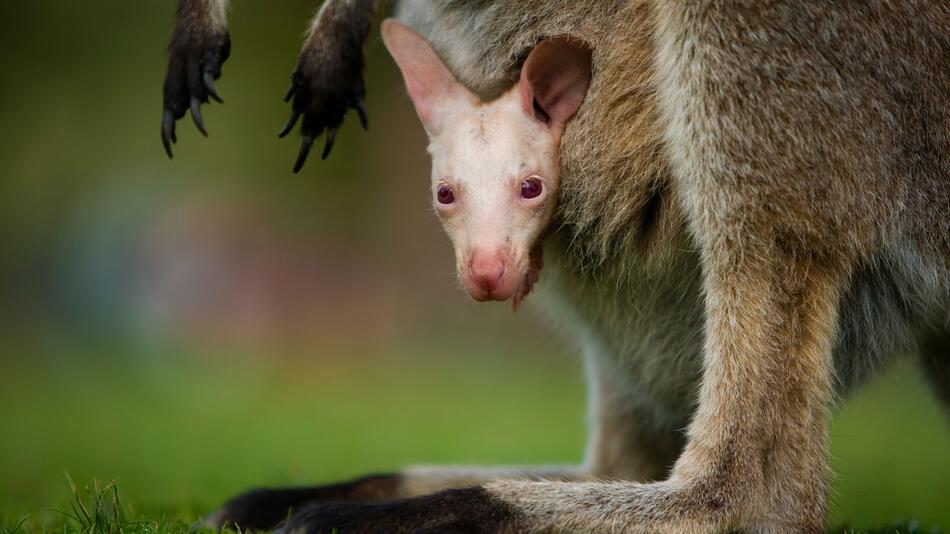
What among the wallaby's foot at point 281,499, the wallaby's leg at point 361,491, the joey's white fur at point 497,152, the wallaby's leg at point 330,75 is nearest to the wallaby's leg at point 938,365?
the wallaby's leg at point 361,491

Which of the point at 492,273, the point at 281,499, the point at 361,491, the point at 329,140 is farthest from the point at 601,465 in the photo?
Result: the point at 329,140

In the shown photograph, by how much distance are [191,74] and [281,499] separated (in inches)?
56.1

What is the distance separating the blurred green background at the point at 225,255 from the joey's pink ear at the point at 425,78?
6.78 m

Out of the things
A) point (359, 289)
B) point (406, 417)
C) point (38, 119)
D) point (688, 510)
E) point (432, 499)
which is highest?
point (432, 499)

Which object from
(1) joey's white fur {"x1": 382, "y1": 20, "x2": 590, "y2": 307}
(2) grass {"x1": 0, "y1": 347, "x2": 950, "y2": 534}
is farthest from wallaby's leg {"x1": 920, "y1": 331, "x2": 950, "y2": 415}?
(1) joey's white fur {"x1": 382, "y1": 20, "x2": 590, "y2": 307}

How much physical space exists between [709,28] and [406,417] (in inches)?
274

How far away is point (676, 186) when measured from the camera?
11.4ft

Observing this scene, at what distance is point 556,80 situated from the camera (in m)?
3.62

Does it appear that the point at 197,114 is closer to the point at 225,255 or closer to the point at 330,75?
the point at 330,75

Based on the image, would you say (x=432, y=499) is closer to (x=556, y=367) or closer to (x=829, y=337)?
(x=829, y=337)

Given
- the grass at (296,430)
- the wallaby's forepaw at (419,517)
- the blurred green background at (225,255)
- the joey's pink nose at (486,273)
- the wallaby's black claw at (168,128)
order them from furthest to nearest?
1. the blurred green background at (225,255)
2. the grass at (296,430)
3. the wallaby's black claw at (168,128)
4. the joey's pink nose at (486,273)
5. the wallaby's forepaw at (419,517)

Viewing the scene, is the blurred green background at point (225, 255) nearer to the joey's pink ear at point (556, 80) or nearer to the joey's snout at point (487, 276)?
the joey's pink ear at point (556, 80)

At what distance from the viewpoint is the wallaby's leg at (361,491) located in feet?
12.8

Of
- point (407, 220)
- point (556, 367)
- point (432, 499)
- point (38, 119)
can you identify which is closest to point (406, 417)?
point (556, 367)
